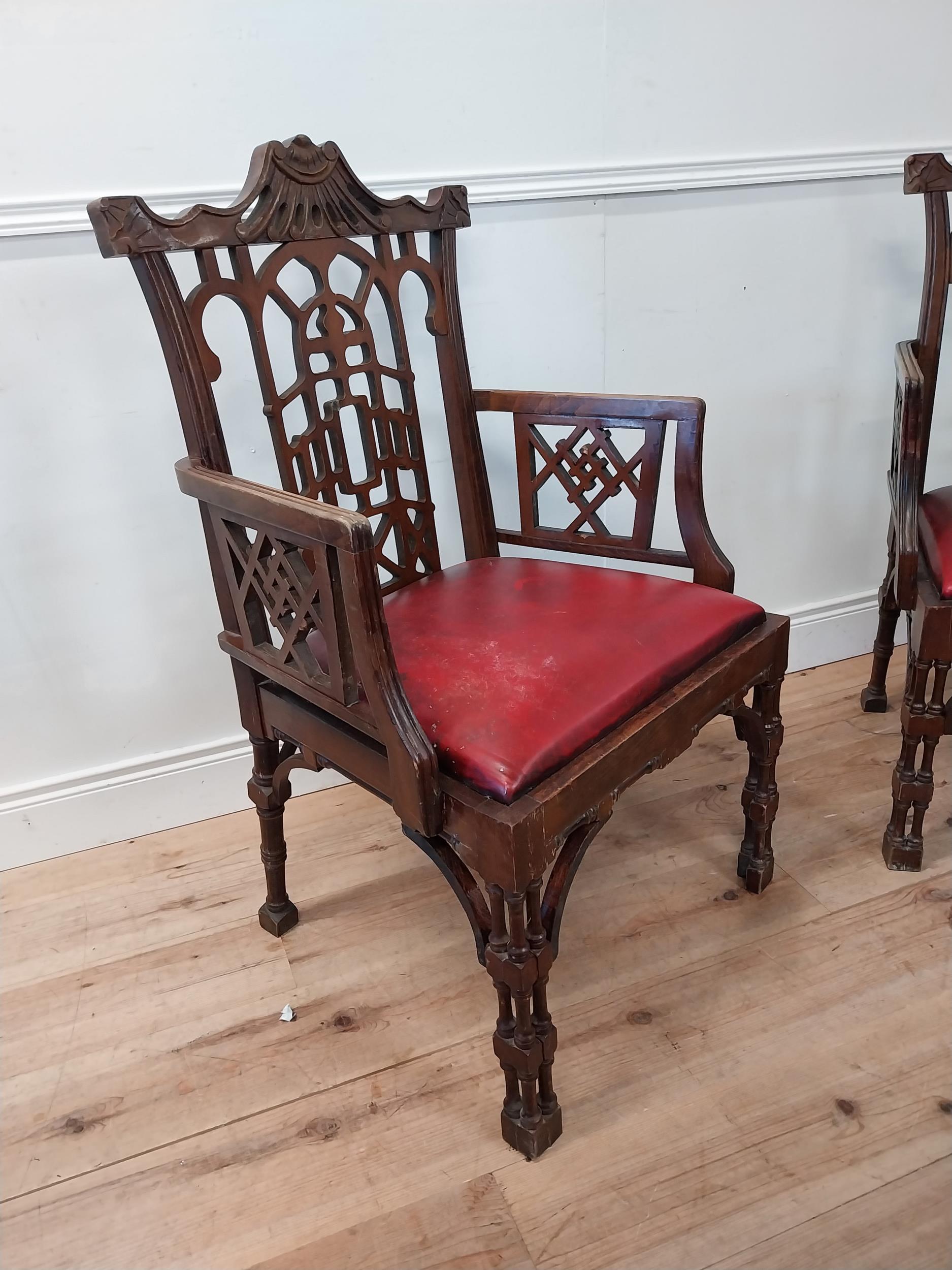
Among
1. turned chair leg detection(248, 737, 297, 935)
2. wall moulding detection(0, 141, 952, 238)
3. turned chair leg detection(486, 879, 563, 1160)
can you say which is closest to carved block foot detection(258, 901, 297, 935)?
turned chair leg detection(248, 737, 297, 935)

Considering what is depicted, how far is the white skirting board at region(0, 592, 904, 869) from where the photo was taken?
1633 millimetres

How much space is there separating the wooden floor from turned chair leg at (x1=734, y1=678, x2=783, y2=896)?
0.05 m

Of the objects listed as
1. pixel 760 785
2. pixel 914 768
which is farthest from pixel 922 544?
pixel 760 785

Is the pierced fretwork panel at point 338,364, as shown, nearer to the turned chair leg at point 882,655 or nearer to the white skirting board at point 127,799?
the white skirting board at point 127,799

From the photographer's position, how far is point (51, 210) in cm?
134

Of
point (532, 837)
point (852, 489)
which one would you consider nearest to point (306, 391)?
point (532, 837)

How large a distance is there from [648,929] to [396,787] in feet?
1.99

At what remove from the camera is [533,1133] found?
3.48 ft

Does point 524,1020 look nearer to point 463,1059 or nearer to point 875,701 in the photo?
point 463,1059

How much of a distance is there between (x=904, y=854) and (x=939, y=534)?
1.66 feet

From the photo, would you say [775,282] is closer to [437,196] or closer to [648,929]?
[437,196]

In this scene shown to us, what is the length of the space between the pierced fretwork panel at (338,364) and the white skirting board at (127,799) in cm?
52

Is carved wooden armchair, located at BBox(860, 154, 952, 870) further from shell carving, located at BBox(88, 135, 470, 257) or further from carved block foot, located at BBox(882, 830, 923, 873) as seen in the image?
shell carving, located at BBox(88, 135, 470, 257)

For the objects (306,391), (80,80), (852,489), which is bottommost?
(852,489)
